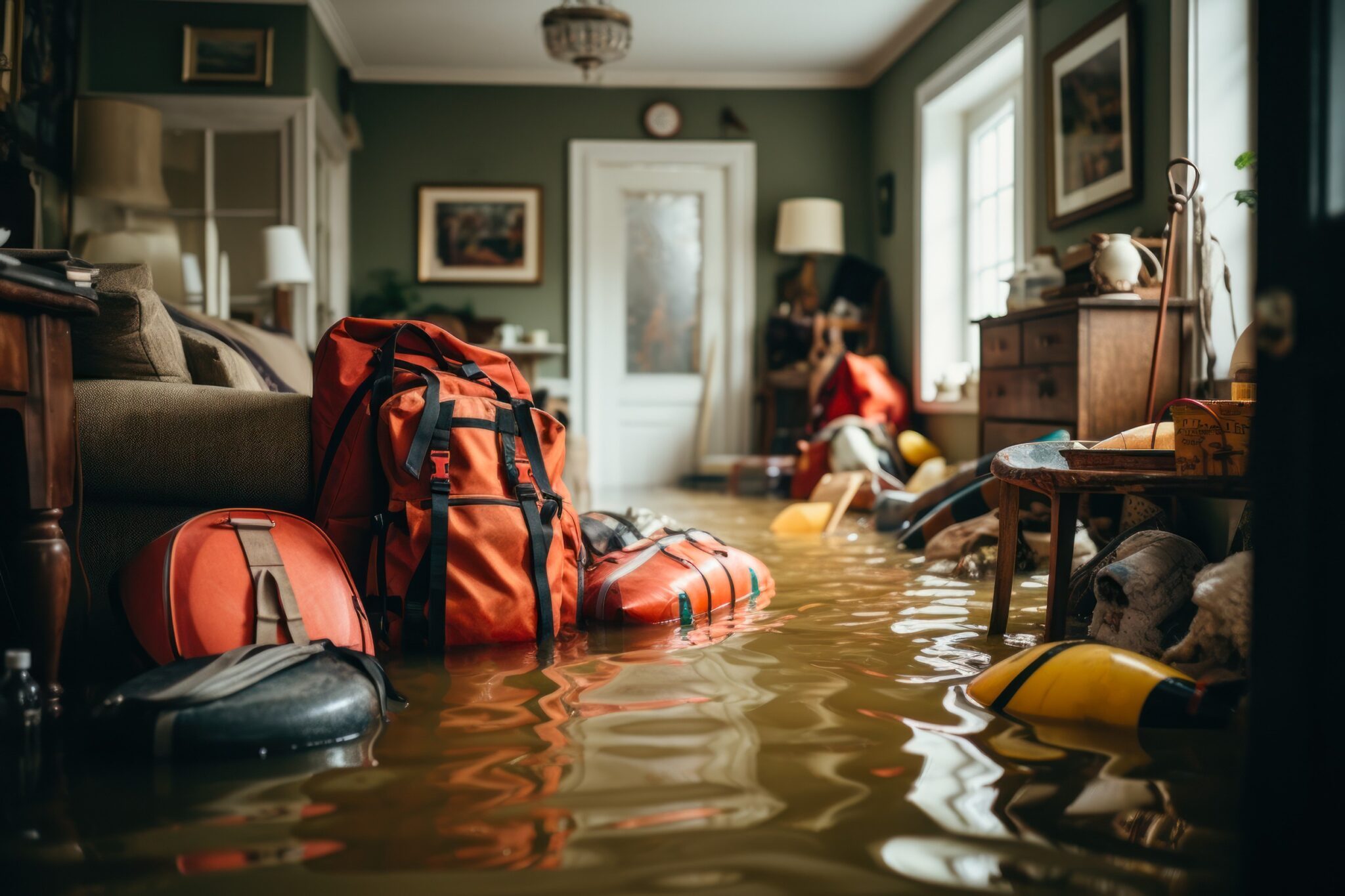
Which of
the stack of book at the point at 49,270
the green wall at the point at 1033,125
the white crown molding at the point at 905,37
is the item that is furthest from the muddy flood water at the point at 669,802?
the white crown molding at the point at 905,37

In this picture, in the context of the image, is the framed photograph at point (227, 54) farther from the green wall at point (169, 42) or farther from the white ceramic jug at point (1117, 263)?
the white ceramic jug at point (1117, 263)

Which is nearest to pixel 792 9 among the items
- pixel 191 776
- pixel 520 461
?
pixel 520 461

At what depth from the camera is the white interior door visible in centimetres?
662

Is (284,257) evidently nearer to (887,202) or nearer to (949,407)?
(949,407)

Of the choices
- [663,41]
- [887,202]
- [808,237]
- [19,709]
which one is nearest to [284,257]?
[663,41]

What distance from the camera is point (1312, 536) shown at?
70 cm

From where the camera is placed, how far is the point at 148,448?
1.81 m

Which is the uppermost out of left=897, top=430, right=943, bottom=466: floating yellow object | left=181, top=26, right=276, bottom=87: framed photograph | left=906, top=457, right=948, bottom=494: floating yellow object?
left=181, top=26, right=276, bottom=87: framed photograph

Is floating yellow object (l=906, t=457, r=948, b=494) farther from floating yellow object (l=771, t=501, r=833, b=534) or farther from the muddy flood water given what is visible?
the muddy flood water

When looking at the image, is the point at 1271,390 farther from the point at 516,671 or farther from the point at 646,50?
the point at 646,50

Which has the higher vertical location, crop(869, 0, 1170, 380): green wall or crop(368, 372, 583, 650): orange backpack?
crop(869, 0, 1170, 380): green wall

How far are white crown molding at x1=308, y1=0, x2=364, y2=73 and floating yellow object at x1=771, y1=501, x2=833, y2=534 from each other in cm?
369

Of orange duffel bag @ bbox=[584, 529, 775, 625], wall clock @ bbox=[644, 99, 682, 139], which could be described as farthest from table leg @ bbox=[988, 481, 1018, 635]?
wall clock @ bbox=[644, 99, 682, 139]

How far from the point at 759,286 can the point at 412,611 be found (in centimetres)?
512
